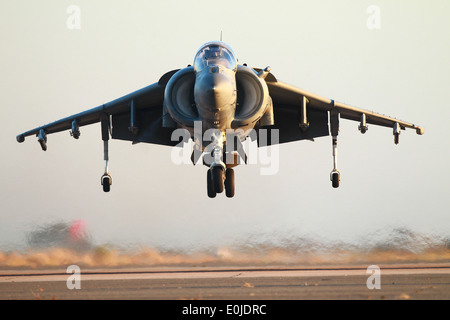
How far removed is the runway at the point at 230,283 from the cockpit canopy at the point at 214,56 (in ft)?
17.1

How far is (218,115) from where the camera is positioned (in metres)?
18.3

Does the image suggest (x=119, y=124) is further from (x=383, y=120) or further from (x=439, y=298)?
(x=439, y=298)

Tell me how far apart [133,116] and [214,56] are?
3935 mm

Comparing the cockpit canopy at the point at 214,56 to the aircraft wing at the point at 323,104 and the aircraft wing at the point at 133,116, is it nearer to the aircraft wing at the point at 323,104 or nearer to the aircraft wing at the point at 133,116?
the aircraft wing at the point at 133,116

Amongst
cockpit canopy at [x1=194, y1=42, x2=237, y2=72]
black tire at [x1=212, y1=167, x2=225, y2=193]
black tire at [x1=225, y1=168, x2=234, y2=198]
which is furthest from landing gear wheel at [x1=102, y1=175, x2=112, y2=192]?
black tire at [x1=212, y1=167, x2=225, y2=193]

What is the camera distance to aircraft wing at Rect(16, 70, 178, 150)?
72.4ft

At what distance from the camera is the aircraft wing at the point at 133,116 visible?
2206 centimetres

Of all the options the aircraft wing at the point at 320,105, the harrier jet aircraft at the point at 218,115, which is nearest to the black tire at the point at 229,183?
the harrier jet aircraft at the point at 218,115

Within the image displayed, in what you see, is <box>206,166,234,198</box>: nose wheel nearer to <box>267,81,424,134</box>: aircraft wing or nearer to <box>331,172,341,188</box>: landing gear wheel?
<box>267,81,424,134</box>: aircraft wing

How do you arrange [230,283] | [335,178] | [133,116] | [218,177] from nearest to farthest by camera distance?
[218,177], [230,283], [133,116], [335,178]

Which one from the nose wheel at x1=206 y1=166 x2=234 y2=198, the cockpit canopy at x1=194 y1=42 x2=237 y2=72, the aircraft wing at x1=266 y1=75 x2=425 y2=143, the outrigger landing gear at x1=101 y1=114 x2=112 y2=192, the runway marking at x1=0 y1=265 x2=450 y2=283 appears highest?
the cockpit canopy at x1=194 y1=42 x2=237 y2=72

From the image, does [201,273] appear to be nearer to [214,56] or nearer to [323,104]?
[323,104]

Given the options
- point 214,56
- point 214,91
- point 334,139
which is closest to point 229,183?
point 334,139
